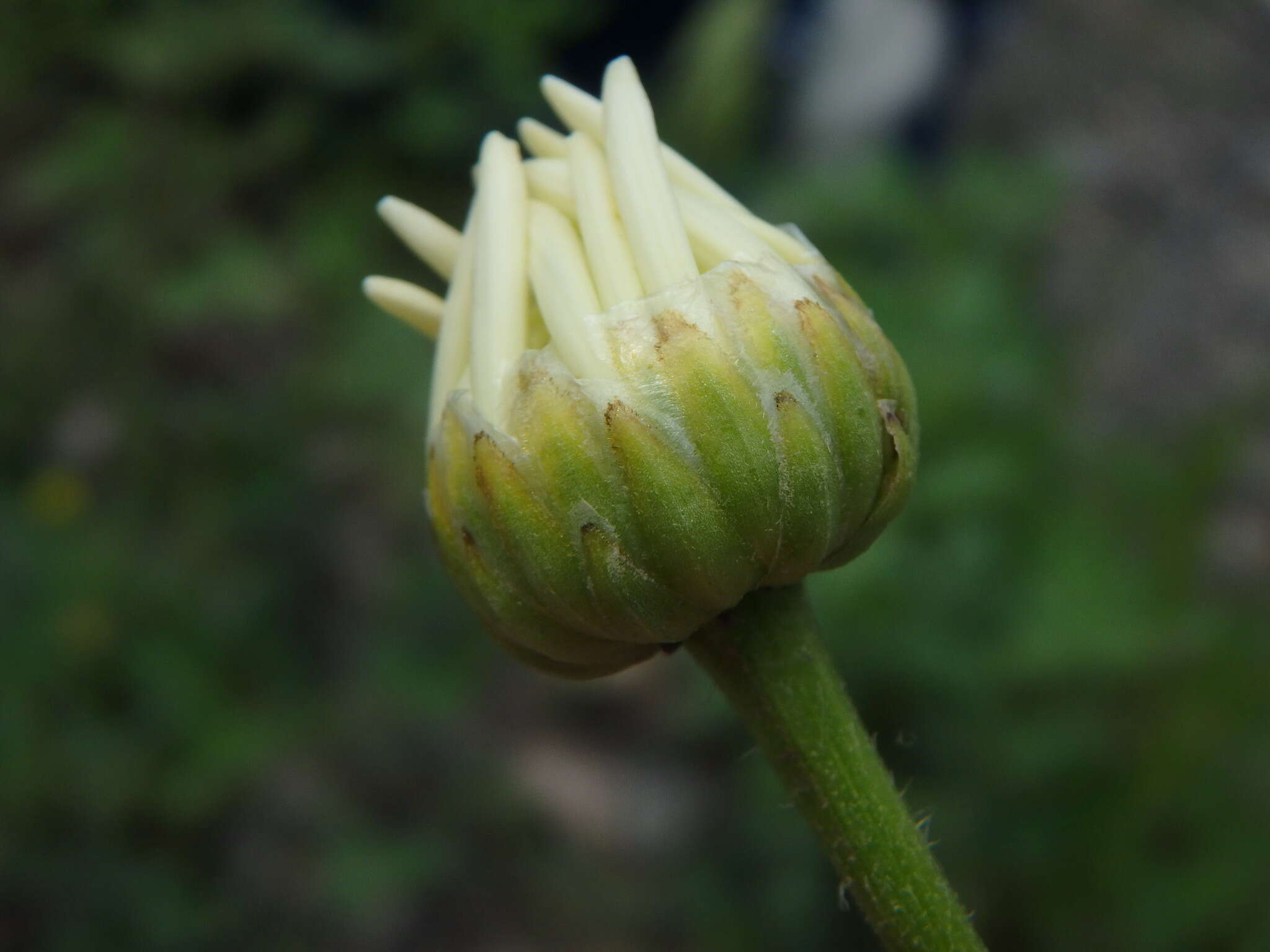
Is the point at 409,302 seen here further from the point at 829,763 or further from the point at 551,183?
the point at 829,763

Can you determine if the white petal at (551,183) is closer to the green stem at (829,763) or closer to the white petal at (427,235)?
the white petal at (427,235)

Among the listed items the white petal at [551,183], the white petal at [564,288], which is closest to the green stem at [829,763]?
the white petal at [564,288]

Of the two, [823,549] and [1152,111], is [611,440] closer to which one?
[823,549]

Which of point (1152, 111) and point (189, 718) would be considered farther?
point (1152, 111)

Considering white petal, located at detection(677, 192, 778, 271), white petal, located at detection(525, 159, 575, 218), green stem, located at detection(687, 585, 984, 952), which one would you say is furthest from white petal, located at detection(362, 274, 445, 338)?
green stem, located at detection(687, 585, 984, 952)

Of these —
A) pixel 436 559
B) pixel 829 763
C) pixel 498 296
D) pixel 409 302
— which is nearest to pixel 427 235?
pixel 409 302

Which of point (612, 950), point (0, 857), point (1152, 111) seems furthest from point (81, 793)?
point (1152, 111)

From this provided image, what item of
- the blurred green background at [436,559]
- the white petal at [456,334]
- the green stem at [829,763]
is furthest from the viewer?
the blurred green background at [436,559]
